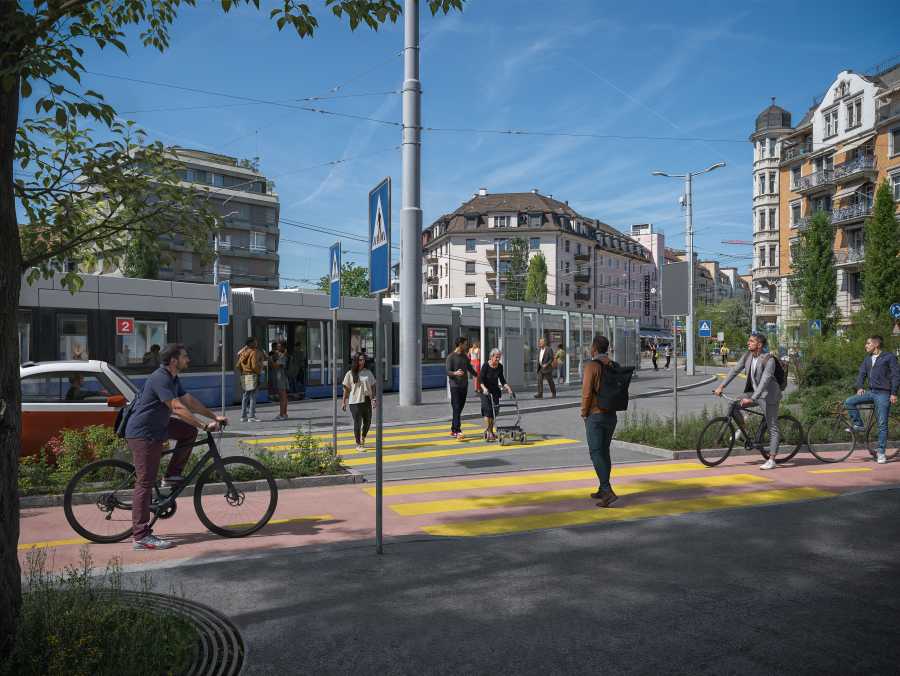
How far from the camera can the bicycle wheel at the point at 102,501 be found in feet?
19.8

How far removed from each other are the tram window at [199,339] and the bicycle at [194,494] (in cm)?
1140

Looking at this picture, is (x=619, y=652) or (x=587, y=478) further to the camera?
(x=587, y=478)

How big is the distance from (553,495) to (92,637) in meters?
5.72

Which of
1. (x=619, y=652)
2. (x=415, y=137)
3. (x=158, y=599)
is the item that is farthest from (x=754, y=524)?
(x=415, y=137)

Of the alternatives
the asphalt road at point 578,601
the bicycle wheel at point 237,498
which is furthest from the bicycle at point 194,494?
the asphalt road at point 578,601

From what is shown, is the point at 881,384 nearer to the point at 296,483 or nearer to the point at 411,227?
the point at 296,483

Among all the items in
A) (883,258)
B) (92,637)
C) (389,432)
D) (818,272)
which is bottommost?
(389,432)

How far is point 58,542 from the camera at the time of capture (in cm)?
616

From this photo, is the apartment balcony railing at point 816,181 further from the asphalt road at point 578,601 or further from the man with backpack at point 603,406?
the asphalt road at point 578,601

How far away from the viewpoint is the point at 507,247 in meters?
82.2

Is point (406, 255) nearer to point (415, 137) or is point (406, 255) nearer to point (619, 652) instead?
point (415, 137)

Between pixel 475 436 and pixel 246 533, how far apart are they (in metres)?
7.60

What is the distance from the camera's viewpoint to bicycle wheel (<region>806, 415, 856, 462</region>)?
436 inches

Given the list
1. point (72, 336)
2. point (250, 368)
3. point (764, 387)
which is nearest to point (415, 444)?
point (250, 368)
